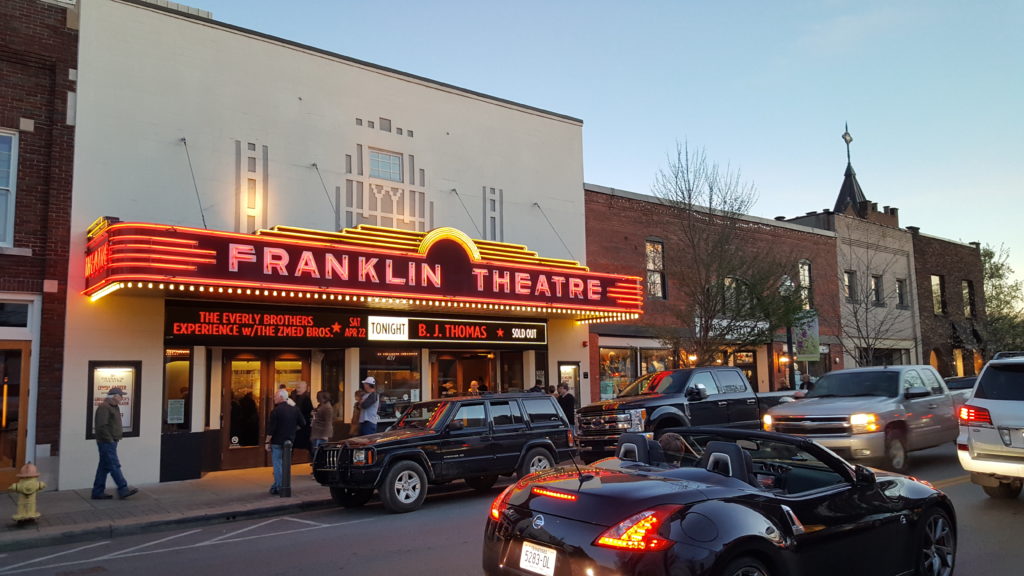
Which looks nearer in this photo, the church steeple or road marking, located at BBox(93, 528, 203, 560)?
road marking, located at BBox(93, 528, 203, 560)

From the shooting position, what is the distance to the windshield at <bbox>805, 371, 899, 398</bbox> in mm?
12991

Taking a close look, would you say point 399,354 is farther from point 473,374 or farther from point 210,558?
point 210,558

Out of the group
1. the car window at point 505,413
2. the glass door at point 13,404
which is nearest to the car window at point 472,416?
the car window at point 505,413

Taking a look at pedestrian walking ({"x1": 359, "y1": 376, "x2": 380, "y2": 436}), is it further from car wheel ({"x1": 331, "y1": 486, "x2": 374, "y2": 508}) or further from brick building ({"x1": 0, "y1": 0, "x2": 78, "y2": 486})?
brick building ({"x1": 0, "y1": 0, "x2": 78, "y2": 486})

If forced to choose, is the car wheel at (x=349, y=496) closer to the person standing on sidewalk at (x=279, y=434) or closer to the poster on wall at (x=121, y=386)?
the person standing on sidewalk at (x=279, y=434)

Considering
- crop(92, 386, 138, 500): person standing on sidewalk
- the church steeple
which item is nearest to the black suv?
crop(92, 386, 138, 500): person standing on sidewalk

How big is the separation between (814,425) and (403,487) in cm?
648

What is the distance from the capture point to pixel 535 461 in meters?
12.7

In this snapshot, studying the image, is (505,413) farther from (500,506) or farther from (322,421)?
(500,506)

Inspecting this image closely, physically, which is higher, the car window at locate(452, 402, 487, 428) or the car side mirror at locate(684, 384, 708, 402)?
the car side mirror at locate(684, 384, 708, 402)

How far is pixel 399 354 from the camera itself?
1842 cm

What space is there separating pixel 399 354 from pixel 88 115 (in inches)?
324

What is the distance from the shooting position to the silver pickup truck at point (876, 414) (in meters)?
11.8

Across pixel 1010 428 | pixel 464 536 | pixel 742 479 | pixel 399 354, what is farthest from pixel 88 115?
pixel 1010 428
